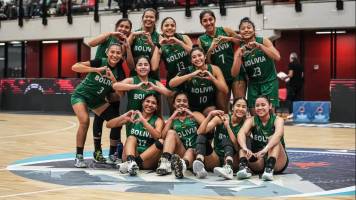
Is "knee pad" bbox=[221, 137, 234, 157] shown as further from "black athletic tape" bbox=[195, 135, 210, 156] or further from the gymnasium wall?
the gymnasium wall

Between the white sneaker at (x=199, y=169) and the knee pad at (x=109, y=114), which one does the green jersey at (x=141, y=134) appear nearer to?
the knee pad at (x=109, y=114)

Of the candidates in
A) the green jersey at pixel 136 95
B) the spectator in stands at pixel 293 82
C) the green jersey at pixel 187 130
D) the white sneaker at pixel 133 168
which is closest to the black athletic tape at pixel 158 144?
the green jersey at pixel 187 130

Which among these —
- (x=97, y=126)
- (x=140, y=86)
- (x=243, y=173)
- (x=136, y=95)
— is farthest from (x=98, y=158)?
(x=243, y=173)

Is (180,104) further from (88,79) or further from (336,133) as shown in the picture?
(336,133)

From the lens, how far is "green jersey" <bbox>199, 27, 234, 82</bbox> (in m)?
7.23

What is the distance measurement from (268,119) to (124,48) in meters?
2.00

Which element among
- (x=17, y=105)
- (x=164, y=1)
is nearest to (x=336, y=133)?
(x=164, y=1)

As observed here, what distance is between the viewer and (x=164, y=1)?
20.5 m

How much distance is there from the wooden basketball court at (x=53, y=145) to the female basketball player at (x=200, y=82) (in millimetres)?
1863

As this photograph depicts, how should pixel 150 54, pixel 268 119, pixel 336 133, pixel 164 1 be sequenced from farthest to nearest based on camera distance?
pixel 164 1 → pixel 336 133 → pixel 150 54 → pixel 268 119

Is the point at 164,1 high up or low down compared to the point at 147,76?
up

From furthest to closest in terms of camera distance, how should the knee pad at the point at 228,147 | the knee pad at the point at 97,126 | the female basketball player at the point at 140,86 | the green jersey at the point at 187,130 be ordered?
the knee pad at the point at 97,126 < the female basketball player at the point at 140,86 < the green jersey at the point at 187,130 < the knee pad at the point at 228,147

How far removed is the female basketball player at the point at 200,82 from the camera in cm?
677

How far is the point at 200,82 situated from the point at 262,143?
3.30ft
